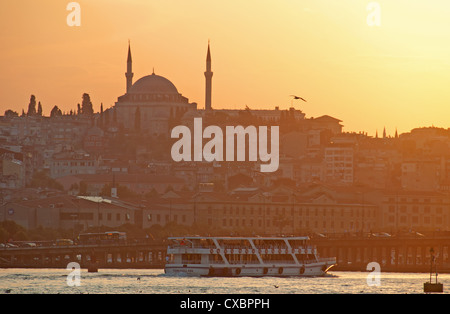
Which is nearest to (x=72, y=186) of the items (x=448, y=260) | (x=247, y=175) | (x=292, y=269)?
(x=247, y=175)

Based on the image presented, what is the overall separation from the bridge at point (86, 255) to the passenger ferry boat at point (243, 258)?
8.04 meters

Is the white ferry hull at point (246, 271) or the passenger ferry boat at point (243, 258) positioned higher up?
the passenger ferry boat at point (243, 258)

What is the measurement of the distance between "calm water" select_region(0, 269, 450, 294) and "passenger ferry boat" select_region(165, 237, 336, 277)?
3.71 feet

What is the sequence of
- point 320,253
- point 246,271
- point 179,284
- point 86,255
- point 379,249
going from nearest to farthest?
A: point 179,284 → point 246,271 → point 86,255 → point 320,253 → point 379,249

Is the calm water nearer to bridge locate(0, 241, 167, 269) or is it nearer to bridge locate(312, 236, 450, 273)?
bridge locate(0, 241, 167, 269)

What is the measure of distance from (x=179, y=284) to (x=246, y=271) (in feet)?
32.3

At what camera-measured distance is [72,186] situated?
163m

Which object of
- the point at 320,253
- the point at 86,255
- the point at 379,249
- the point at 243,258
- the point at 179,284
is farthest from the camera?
the point at 379,249

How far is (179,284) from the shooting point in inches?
3162

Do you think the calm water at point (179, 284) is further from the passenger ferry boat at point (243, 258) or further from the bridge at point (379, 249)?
the bridge at point (379, 249)

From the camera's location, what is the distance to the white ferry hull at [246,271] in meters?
87.6

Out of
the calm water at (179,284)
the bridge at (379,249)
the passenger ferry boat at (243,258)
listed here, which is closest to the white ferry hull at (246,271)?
the passenger ferry boat at (243,258)

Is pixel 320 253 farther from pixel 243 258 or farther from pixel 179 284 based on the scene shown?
pixel 179 284

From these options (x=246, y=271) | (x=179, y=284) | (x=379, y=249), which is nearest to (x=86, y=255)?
(x=246, y=271)
